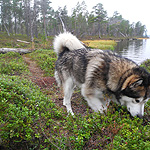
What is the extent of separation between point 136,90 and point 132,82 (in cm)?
16

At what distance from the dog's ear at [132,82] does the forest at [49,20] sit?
330 inches

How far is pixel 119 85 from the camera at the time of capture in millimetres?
2588

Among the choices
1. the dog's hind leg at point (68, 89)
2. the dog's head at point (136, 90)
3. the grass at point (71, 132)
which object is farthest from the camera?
the dog's hind leg at point (68, 89)

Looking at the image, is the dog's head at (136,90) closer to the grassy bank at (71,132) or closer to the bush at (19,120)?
the grassy bank at (71,132)

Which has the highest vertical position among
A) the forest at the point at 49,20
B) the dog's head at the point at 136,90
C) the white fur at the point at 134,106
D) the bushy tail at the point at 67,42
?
the forest at the point at 49,20

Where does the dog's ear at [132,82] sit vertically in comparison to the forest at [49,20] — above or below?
below

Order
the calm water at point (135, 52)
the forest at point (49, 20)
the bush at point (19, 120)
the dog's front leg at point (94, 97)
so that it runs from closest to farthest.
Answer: the bush at point (19, 120) < the dog's front leg at point (94, 97) < the calm water at point (135, 52) < the forest at point (49, 20)

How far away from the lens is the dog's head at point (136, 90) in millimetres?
2361

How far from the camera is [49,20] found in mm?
62875

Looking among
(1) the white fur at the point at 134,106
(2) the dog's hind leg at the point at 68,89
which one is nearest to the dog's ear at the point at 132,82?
(1) the white fur at the point at 134,106

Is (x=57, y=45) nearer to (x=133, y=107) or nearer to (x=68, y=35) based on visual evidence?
(x=68, y=35)

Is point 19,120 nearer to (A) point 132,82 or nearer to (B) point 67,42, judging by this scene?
(A) point 132,82

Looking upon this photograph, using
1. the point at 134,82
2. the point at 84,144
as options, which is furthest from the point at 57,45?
the point at 84,144

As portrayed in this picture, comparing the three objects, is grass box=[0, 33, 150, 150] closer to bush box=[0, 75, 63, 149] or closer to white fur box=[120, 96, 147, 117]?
bush box=[0, 75, 63, 149]
